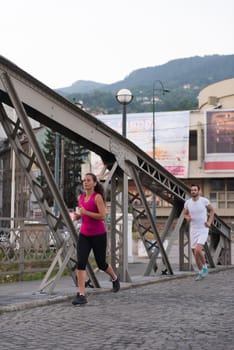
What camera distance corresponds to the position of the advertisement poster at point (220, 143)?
6159cm

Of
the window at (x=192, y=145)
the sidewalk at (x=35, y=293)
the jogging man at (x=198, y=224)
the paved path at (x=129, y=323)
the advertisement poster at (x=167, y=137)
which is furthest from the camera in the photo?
the window at (x=192, y=145)

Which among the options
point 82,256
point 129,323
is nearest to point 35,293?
point 82,256

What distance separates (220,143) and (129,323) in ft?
187

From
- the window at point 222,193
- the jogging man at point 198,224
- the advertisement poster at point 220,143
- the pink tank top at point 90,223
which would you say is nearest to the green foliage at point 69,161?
the window at point 222,193

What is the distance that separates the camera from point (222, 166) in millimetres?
61688

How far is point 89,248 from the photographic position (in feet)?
26.3

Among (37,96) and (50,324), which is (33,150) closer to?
(37,96)

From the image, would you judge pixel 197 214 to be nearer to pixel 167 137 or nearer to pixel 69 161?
pixel 167 137

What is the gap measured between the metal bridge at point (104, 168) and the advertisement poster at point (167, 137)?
50.9 meters

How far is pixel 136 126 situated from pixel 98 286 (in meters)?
59.2

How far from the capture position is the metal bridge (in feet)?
26.2

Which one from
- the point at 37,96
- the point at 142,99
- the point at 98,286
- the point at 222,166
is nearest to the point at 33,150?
the point at 37,96

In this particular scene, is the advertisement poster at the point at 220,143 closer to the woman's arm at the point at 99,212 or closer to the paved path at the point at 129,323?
the paved path at the point at 129,323

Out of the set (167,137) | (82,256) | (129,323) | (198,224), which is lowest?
(129,323)
